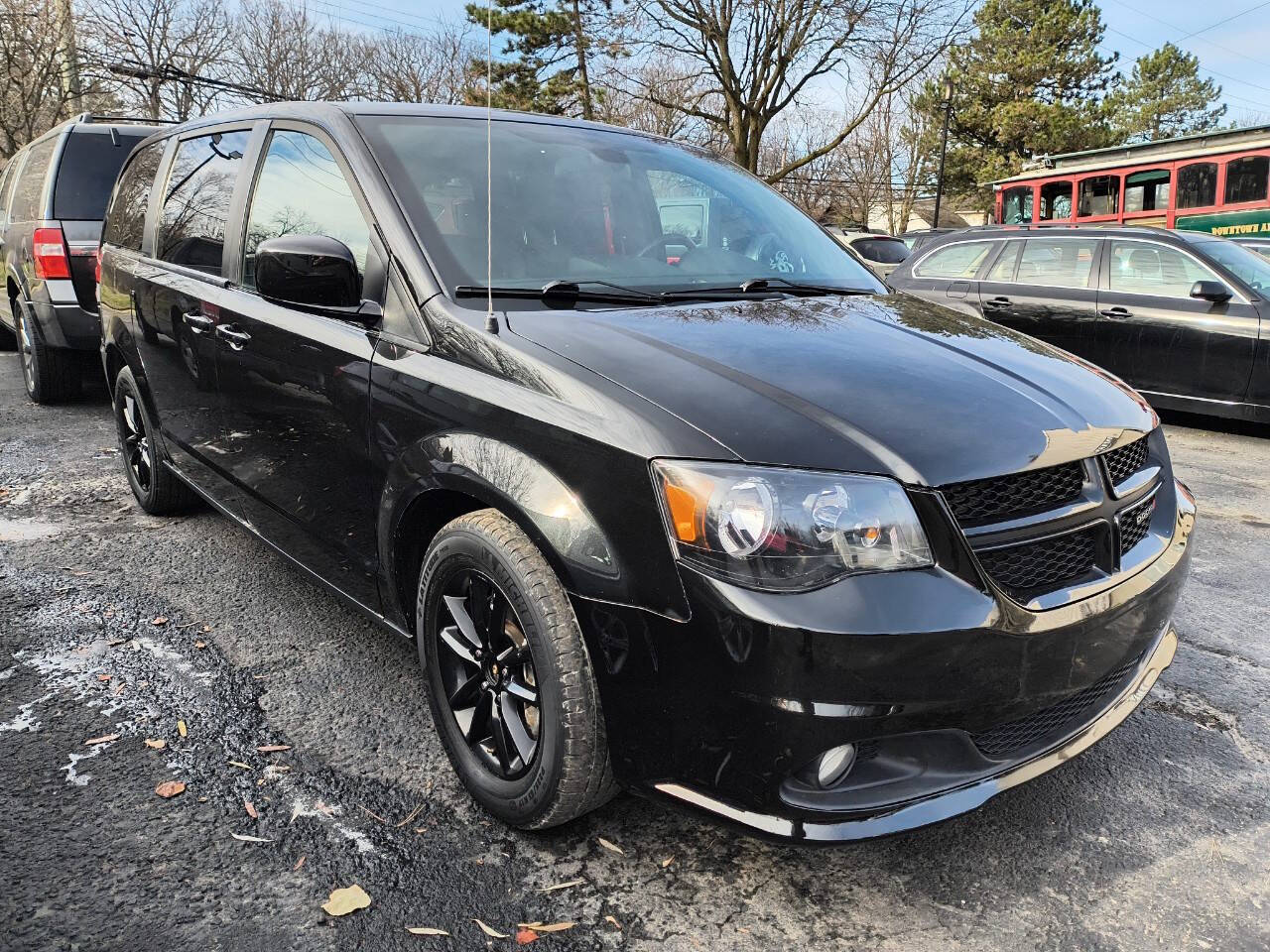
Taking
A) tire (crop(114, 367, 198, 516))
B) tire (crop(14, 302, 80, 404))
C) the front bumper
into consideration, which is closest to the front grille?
the front bumper

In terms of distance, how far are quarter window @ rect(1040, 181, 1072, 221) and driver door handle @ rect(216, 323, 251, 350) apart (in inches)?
713

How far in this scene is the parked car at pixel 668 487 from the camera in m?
1.77

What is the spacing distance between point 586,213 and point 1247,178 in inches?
637

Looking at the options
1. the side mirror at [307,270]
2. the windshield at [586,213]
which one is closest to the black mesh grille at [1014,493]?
the windshield at [586,213]

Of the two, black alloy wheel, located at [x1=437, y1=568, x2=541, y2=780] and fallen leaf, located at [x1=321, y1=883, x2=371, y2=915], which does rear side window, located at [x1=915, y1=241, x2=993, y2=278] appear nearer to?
black alloy wheel, located at [x1=437, y1=568, x2=541, y2=780]

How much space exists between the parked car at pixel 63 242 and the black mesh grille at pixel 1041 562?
624cm

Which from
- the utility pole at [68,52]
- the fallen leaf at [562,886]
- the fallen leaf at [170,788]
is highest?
the utility pole at [68,52]

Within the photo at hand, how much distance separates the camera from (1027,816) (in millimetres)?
2346

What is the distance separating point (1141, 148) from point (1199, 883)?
17782 mm

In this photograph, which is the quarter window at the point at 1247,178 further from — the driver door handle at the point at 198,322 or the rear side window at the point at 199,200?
the driver door handle at the point at 198,322

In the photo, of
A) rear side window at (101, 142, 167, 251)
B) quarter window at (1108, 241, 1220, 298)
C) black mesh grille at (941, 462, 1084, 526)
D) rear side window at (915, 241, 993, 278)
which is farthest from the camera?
rear side window at (915, 241, 993, 278)

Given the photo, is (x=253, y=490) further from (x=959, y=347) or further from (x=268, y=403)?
(x=959, y=347)

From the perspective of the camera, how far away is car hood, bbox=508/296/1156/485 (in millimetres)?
1868

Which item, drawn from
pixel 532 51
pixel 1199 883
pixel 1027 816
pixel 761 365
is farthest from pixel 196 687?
pixel 532 51
